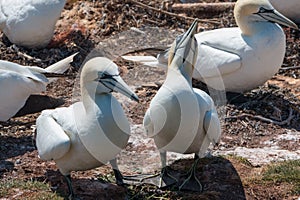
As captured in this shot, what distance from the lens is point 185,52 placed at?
23.5 feet

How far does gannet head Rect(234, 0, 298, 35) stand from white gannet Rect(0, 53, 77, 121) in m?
2.27

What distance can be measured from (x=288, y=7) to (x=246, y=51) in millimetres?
2244

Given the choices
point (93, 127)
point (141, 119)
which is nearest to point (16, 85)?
point (141, 119)

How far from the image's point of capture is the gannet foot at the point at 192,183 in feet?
23.6

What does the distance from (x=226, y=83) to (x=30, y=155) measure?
2482 millimetres

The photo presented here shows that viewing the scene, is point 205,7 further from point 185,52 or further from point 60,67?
point 185,52

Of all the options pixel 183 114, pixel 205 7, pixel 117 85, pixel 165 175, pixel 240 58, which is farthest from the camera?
pixel 205 7

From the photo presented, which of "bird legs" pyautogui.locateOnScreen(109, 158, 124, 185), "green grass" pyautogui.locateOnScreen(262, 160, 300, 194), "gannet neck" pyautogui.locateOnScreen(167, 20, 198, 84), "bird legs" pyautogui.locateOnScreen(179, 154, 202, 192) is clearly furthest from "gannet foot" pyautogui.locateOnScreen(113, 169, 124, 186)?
"green grass" pyautogui.locateOnScreen(262, 160, 300, 194)

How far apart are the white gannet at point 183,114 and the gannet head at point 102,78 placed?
0.41 meters

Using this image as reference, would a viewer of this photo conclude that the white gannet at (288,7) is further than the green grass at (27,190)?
Yes

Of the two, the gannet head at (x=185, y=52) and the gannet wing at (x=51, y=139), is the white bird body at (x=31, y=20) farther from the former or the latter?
the gannet head at (x=185, y=52)

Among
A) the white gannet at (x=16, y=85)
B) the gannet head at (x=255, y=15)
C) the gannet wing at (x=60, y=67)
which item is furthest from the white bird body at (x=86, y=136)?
the gannet head at (x=255, y=15)

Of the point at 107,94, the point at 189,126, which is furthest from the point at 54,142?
the point at 189,126

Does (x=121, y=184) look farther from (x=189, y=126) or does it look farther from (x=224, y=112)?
(x=224, y=112)
